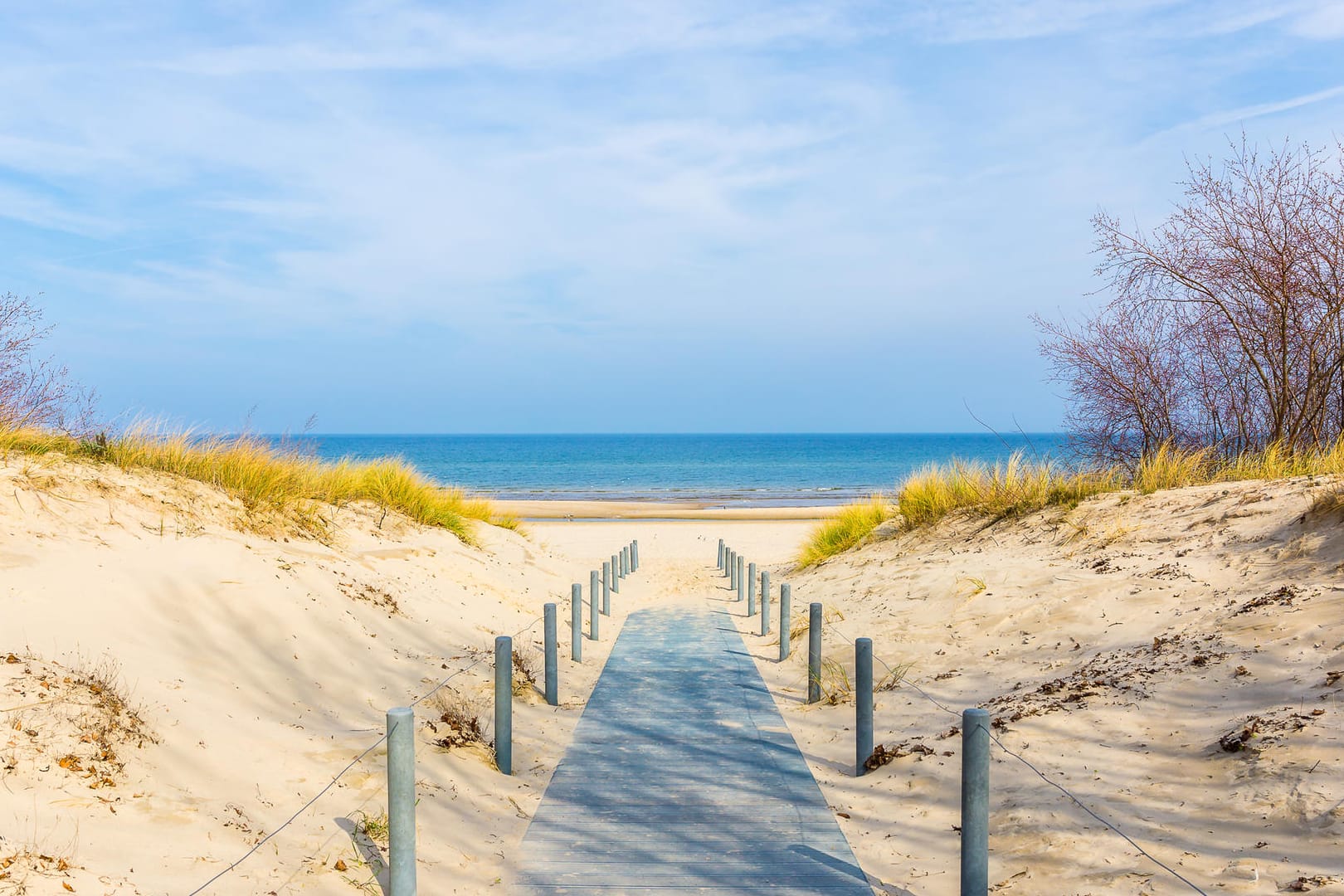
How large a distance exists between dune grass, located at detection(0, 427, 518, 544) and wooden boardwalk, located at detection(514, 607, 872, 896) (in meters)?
5.31

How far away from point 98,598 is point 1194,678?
27.1 ft

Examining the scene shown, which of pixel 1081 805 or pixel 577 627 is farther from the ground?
pixel 1081 805

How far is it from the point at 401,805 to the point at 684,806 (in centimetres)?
229

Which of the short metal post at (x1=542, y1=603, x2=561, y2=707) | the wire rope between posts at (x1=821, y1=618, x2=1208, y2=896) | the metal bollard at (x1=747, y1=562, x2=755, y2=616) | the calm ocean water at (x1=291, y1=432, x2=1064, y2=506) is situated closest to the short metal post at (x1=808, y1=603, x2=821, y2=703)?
the wire rope between posts at (x1=821, y1=618, x2=1208, y2=896)

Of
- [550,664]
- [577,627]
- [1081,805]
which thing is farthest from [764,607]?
[1081,805]

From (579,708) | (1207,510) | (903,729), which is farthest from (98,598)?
(1207,510)

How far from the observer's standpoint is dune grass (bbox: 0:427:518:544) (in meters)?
10.8

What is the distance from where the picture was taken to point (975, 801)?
4.46 metres

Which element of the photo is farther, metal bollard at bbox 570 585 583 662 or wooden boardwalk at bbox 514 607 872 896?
metal bollard at bbox 570 585 583 662

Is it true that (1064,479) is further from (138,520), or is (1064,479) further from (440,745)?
(138,520)

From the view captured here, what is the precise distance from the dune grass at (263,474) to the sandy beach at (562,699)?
546 mm

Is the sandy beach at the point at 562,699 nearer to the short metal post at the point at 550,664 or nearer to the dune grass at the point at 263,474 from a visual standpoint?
the short metal post at the point at 550,664

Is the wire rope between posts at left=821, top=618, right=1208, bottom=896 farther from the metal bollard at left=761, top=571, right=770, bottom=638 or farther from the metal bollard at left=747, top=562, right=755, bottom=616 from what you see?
the metal bollard at left=747, top=562, right=755, bottom=616

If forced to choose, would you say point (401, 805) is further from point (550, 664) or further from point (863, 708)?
point (550, 664)
